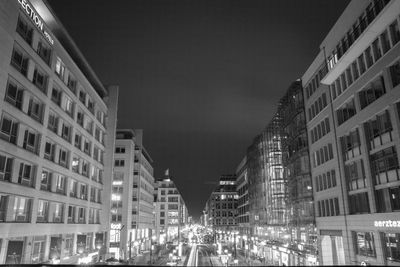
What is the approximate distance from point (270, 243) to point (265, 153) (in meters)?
23.2

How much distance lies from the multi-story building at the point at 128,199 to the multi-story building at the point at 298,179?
122 ft

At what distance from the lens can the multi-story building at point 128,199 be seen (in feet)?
273

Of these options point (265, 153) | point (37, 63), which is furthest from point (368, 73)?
point (265, 153)

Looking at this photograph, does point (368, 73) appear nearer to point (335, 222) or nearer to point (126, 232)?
point (335, 222)

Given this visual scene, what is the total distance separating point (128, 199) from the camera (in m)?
88.9

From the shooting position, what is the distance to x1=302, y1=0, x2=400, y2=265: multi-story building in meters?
30.7

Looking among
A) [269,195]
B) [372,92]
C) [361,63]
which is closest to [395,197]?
[372,92]

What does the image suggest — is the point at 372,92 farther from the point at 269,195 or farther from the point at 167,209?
the point at 167,209

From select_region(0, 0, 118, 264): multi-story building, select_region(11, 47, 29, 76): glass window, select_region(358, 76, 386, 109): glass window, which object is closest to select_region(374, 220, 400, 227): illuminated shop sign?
select_region(358, 76, 386, 109): glass window

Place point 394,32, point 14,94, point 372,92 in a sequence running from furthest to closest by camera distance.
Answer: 1. point 372,92
2. point 14,94
3. point 394,32

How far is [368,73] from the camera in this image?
112ft

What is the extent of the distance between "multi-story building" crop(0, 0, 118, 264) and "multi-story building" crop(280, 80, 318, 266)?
33.7m

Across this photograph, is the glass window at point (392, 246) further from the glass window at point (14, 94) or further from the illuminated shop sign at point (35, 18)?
the illuminated shop sign at point (35, 18)

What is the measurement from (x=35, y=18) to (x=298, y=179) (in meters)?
44.2
